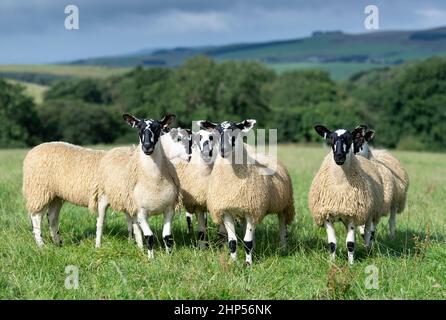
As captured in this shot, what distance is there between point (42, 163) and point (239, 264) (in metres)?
4.26

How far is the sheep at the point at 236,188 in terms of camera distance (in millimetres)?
8828

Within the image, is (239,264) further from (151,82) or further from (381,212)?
(151,82)

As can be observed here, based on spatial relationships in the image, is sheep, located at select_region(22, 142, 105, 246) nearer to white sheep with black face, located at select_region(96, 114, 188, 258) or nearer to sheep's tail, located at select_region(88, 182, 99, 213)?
sheep's tail, located at select_region(88, 182, 99, 213)

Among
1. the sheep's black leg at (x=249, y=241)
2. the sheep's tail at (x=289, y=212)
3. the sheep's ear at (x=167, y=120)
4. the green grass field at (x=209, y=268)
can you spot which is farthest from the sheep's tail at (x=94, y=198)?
the sheep's tail at (x=289, y=212)

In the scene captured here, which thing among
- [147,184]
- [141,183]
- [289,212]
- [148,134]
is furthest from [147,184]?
[289,212]

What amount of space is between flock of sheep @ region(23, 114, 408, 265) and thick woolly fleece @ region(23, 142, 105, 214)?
18 millimetres

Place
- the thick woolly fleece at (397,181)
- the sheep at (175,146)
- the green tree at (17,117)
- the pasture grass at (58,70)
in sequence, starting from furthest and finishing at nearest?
the pasture grass at (58,70), the green tree at (17,117), the thick woolly fleece at (397,181), the sheep at (175,146)

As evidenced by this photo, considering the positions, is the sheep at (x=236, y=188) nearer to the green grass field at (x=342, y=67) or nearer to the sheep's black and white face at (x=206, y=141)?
the sheep's black and white face at (x=206, y=141)

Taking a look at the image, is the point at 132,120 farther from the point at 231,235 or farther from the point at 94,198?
the point at 231,235

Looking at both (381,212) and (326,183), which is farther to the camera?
(381,212)

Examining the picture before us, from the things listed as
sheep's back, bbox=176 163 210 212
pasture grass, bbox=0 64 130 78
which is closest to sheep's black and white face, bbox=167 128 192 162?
sheep's back, bbox=176 163 210 212

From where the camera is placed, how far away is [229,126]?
8.79 metres

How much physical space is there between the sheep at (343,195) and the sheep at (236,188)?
82 cm
